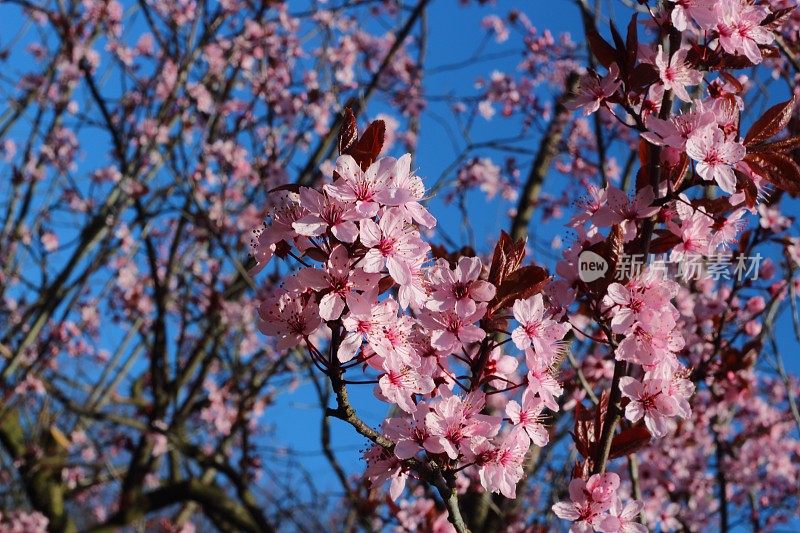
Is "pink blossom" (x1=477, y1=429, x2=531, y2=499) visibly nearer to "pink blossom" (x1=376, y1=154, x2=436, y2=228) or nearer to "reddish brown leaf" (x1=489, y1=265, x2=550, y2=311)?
"reddish brown leaf" (x1=489, y1=265, x2=550, y2=311)

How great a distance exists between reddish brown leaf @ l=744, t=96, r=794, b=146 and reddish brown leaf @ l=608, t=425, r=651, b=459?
59 centimetres

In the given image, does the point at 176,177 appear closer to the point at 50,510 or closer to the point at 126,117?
the point at 126,117

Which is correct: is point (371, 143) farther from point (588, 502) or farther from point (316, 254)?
point (588, 502)

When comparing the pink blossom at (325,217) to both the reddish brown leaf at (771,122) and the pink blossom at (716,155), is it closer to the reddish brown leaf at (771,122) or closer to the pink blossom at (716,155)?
the pink blossom at (716,155)

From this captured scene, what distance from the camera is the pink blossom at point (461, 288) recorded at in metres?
1.22

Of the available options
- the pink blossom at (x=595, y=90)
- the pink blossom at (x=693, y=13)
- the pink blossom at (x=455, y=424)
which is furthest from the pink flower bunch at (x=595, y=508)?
the pink blossom at (x=693, y=13)

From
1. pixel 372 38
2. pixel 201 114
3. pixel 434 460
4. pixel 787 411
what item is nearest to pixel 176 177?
pixel 201 114

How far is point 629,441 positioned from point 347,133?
79 centimetres

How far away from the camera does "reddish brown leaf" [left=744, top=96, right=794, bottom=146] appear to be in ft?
4.69

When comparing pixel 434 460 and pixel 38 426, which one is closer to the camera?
pixel 434 460

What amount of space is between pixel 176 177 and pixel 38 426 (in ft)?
7.74

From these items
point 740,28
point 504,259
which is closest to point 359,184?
point 504,259

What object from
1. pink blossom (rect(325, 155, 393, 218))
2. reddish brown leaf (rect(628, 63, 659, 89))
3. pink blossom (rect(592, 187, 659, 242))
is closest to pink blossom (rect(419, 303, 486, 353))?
pink blossom (rect(325, 155, 393, 218))

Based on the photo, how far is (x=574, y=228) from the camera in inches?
59.0
